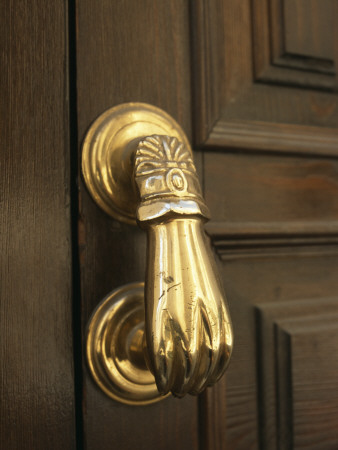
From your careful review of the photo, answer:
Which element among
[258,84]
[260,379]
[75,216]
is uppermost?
[258,84]

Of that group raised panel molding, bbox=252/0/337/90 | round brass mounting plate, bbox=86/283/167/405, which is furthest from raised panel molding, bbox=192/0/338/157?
round brass mounting plate, bbox=86/283/167/405

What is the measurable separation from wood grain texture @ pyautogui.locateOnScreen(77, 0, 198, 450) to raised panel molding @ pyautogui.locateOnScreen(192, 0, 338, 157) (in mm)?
22

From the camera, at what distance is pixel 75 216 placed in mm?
281

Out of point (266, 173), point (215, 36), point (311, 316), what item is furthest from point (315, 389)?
point (215, 36)

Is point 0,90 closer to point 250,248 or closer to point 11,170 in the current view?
point 11,170

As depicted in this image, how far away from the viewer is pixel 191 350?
0.22 meters

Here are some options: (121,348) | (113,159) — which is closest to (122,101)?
(113,159)

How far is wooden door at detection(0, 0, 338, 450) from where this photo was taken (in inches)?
10.6

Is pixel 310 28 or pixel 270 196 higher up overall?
pixel 310 28

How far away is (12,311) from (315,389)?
0.23 metres

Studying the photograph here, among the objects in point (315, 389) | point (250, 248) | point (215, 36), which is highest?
point (215, 36)

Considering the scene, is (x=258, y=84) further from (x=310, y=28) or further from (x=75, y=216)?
(x=75, y=216)

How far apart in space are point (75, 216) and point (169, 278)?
0.08m

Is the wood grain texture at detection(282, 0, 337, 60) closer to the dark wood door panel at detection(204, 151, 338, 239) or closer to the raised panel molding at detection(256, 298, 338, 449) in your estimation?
the dark wood door panel at detection(204, 151, 338, 239)
